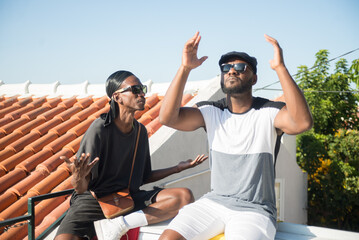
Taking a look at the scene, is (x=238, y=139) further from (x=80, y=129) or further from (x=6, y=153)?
(x=6, y=153)

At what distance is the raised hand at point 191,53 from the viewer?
8.00 ft

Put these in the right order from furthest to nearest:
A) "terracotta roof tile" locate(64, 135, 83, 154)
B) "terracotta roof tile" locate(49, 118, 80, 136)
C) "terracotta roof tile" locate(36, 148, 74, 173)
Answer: "terracotta roof tile" locate(49, 118, 80, 136)
"terracotta roof tile" locate(64, 135, 83, 154)
"terracotta roof tile" locate(36, 148, 74, 173)

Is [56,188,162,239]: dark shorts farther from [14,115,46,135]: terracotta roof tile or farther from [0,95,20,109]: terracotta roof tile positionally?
[0,95,20,109]: terracotta roof tile

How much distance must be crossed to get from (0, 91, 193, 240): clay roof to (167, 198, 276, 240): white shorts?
5.70 ft

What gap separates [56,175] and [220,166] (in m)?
2.31

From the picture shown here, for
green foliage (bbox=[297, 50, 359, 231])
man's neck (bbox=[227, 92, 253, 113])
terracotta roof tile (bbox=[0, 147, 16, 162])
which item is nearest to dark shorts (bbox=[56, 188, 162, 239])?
man's neck (bbox=[227, 92, 253, 113])

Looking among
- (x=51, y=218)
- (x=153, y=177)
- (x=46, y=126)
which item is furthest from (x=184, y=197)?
(x=46, y=126)

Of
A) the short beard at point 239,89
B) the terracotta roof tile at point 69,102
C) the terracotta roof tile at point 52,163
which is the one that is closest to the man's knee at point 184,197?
the short beard at point 239,89

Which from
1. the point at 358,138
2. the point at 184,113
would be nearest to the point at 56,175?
the point at 184,113

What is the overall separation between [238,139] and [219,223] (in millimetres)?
686

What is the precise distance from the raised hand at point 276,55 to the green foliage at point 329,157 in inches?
383

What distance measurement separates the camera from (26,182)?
12.6 feet

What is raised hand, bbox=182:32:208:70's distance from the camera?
8.00 ft

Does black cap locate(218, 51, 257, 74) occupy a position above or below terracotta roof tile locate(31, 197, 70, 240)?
above
